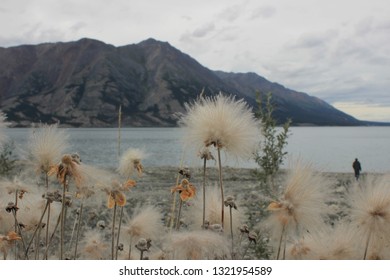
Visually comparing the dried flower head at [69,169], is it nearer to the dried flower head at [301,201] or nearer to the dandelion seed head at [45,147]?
the dandelion seed head at [45,147]

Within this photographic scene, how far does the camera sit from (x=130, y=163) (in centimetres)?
282

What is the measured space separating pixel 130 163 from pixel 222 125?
772mm

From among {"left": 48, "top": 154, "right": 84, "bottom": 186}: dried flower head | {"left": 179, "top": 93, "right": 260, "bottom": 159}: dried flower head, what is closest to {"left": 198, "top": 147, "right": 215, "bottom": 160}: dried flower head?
{"left": 179, "top": 93, "right": 260, "bottom": 159}: dried flower head

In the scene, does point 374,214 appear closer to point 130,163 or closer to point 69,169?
point 69,169

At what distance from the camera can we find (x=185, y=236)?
6.32 feet

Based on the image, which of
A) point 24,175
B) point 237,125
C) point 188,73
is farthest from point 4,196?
point 188,73

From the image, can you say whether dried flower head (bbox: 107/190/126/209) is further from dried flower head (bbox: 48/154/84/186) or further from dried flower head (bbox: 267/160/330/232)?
dried flower head (bbox: 267/160/330/232)

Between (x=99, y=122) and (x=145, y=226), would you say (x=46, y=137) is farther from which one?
(x=99, y=122)

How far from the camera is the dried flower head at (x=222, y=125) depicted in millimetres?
2352

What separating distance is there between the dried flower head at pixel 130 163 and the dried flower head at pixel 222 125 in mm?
398

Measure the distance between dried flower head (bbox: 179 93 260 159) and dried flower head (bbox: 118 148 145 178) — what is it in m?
0.40

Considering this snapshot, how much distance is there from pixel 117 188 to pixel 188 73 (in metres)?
169

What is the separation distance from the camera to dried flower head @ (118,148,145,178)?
2766mm

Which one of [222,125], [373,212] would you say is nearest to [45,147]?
[222,125]
